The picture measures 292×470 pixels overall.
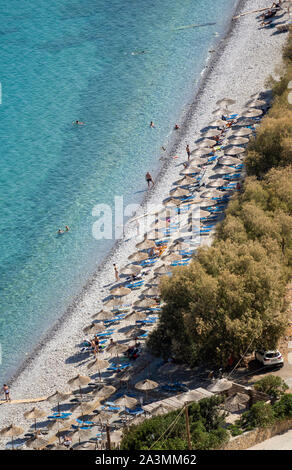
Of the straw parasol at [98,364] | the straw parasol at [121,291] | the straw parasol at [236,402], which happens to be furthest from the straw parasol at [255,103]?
the straw parasol at [236,402]

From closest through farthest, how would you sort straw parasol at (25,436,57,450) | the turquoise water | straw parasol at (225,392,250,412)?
Answer: straw parasol at (225,392,250,412)
straw parasol at (25,436,57,450)
the turquoise water

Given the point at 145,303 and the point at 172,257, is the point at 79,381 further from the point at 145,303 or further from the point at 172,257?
the point at 172,257

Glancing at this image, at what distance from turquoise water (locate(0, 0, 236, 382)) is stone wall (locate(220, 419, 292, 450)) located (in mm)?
19678

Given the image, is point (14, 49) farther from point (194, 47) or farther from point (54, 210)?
point (54, 210)

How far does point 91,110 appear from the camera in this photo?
270ft

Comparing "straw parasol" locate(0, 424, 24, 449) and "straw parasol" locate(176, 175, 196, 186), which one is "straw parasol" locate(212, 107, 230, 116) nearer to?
"straw parasol" locate(176, 175, 196, 186)

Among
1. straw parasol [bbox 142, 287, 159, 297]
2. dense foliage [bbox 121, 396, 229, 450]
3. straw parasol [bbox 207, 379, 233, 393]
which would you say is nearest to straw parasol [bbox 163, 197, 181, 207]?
straw parasol [bbox 142, 287, 159, 297]

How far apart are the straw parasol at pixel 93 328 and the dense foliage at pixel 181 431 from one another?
1288 cm

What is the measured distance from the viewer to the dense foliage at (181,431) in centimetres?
3388

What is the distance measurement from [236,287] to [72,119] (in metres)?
43.9

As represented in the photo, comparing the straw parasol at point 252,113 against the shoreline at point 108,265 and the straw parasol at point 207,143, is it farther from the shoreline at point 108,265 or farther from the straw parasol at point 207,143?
the shoreline at point 108,265

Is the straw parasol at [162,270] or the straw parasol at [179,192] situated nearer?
the straw parasol at [162,270]

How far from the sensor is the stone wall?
1358 inches
